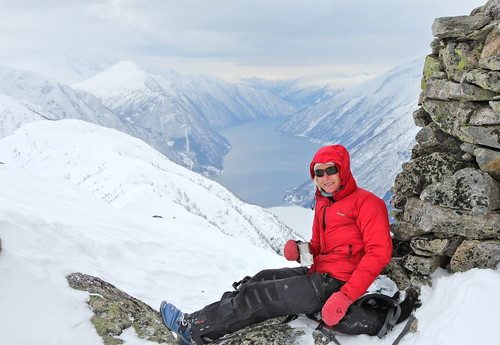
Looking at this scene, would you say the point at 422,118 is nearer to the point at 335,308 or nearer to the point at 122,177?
the point at 335,308

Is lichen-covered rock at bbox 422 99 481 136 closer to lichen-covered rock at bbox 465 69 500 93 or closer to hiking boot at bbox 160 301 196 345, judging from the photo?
lichen-covered rock at bbox 465 69 500 93

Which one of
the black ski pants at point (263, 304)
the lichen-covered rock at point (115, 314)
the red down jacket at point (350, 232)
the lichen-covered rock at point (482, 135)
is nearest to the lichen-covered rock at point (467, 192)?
the lichen-covered rock at point (482, 135)

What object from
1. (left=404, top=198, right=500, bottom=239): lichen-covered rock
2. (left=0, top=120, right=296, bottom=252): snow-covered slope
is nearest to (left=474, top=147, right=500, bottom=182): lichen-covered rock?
(left=404, top=198, right=500, bottom=239): lichen-covered rock

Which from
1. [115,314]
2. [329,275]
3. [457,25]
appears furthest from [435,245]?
[115,314]

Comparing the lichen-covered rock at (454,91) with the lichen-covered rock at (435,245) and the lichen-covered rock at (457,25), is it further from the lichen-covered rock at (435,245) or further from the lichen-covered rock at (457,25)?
the lichen-covered rock at (435,245)

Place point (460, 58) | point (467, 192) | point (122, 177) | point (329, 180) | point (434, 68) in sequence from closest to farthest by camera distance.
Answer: point (467, 192) → point (329, 180) → point (460, 58) → point (434, 68) → point (122, 177)

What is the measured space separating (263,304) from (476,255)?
315 cm

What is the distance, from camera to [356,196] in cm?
580

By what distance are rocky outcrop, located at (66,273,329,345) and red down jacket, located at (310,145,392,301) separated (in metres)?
1.02

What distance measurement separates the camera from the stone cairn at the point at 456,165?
557 cm

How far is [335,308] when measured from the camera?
5148 millimetres

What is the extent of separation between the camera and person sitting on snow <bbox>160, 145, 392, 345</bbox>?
212 inches

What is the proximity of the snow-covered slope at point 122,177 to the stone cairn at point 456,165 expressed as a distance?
70.7ft

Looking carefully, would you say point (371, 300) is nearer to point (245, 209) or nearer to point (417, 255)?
point (417, 255)
